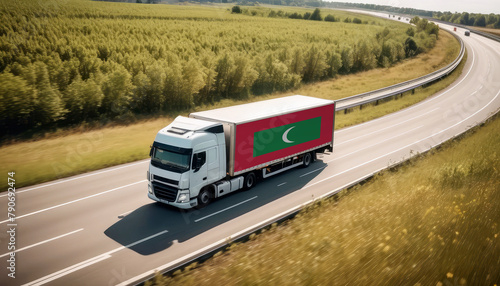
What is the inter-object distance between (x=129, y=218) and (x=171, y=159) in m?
2.64

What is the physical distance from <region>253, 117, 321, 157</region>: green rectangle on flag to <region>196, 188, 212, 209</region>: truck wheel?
2642 millimetres

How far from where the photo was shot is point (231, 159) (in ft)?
53.0

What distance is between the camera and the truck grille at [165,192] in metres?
14.8

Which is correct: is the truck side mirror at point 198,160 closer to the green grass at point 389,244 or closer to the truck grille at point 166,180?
the truck grille at point 166,180

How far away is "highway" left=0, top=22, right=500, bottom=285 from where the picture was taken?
1149cm

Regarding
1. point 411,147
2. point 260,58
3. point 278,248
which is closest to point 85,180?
point 278,248

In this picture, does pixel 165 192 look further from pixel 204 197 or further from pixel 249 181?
pixel 249 181

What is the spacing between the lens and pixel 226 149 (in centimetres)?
1628

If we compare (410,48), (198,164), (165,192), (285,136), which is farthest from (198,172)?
(410,48)

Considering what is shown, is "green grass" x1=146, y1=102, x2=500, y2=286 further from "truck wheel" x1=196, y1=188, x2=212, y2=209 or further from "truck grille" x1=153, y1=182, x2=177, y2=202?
"truck grille" x1=153, y1=182, x2=177, y2=202

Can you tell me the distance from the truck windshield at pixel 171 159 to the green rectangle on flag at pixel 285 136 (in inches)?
135

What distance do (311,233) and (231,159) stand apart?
6.10 metres

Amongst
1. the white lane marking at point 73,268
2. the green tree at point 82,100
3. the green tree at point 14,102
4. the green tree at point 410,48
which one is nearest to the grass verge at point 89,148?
the green tree at point 14,102

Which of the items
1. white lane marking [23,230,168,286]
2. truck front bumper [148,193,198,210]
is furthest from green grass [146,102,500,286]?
truck front bumper [148,193,198,210]
